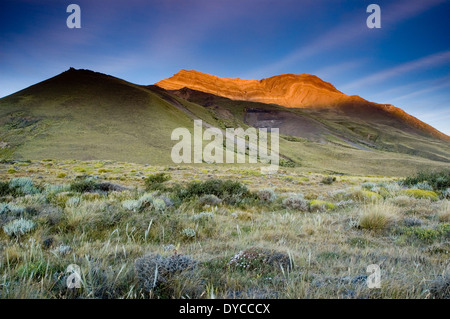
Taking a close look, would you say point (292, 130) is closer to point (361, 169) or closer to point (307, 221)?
point (361, 169)

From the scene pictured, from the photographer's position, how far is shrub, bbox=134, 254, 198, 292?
2158mm

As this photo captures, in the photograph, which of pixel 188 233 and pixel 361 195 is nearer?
pixel 188 233

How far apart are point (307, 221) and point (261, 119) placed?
19932cm

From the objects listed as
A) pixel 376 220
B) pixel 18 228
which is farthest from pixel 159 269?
pixel 376 220

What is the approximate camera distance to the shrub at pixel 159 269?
7.08 ft

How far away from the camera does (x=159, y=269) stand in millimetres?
2264

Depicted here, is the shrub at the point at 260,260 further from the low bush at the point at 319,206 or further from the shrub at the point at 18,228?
the low bush at the point at 319,206

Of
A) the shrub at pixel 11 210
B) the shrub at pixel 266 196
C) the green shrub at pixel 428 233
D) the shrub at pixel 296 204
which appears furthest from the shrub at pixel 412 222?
the shrub at pixel 11 210

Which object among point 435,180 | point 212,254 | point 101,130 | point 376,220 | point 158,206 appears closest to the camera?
point 212,254

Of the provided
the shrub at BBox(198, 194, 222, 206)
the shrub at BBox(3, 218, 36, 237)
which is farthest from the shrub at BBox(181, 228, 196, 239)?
the shrub at BBox(198, 194, 222, 206)

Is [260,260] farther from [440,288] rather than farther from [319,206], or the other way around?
[319,206]

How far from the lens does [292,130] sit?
552ft

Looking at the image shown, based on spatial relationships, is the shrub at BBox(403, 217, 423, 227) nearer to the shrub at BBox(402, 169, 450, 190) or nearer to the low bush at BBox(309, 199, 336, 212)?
the low bush at BBox(309, 199, 336, 212)
